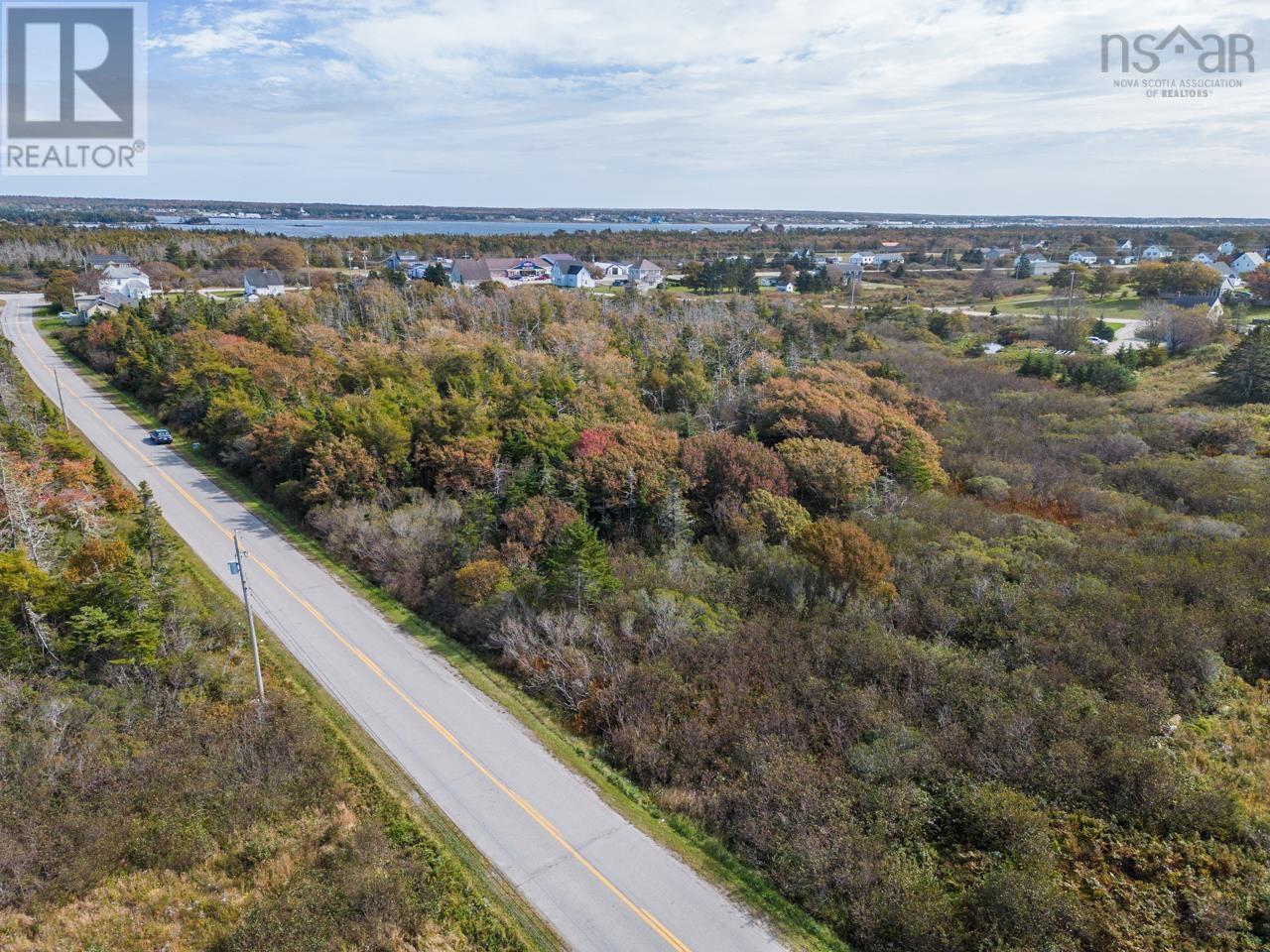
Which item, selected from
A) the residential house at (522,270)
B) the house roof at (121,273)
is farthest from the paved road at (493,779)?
the house roof at (121,273)

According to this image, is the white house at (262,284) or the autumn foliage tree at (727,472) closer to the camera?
the autumn foliage tree at (727,472)

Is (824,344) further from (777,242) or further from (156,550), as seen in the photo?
(777,242)

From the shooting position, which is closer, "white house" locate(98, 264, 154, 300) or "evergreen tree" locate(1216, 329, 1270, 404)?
"evergreen tree" locate(1216, 329, 1270, 404)

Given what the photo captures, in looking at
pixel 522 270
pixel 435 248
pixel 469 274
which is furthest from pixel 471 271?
pixel 435 248

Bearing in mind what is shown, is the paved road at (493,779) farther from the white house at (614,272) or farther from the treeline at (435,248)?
the white house at (614,272)

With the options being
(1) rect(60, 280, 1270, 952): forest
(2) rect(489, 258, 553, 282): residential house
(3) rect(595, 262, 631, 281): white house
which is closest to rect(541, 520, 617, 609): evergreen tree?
(1) rect(60, 280, 1270, 952): forest

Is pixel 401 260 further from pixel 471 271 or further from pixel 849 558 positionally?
pixel 849 558

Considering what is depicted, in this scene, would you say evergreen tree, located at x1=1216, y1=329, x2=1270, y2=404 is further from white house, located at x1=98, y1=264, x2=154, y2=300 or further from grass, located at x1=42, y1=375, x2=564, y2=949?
white house, located at x1=98, y1=264, x2=154, y2=300
